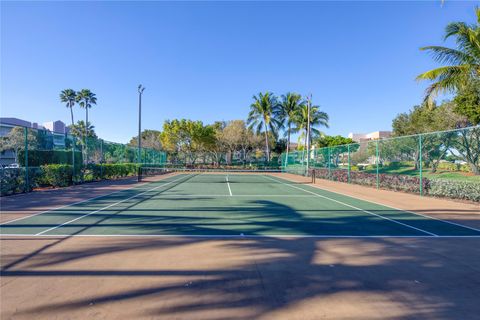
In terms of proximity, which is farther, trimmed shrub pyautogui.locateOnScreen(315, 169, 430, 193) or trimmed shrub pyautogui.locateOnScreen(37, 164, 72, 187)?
trimmed shrub pyautogui.locateOnScreen(37, 164, 72, 187)

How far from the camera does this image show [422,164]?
46.5ft

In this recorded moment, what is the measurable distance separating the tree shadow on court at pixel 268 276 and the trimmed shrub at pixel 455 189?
6.43m

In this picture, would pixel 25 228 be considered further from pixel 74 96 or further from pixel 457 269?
pixel 74 96

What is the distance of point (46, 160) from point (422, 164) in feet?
63.0

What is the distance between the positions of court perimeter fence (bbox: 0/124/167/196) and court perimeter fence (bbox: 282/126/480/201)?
18242 millimetres

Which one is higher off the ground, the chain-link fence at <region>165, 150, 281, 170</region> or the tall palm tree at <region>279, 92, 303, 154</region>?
the tall palm tree at <region>279, 92, 303, 154</region>

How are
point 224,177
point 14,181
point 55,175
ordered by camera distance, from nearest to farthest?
point 14,181, point 55,175, point 224,177

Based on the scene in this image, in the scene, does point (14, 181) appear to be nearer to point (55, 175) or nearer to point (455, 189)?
point (55, 175)

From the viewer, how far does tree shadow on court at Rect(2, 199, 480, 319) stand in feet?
11.6

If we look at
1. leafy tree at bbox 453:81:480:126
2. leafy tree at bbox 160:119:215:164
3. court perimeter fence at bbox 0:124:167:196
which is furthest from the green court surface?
leafy tree at bbox 160:119:215:164

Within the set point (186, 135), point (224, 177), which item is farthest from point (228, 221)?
point (186, 135)

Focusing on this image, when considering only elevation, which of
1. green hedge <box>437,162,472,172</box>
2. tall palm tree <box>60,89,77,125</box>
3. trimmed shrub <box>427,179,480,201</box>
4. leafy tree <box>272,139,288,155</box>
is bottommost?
trimmed shrub <box>427,179,480,201</box>

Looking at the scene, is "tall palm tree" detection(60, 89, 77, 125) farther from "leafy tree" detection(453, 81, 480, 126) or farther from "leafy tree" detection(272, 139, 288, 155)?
"leafy tree" detection(453, 81, 480, 126)

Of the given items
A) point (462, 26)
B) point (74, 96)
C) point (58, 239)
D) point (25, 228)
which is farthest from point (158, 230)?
point (74, 96)
